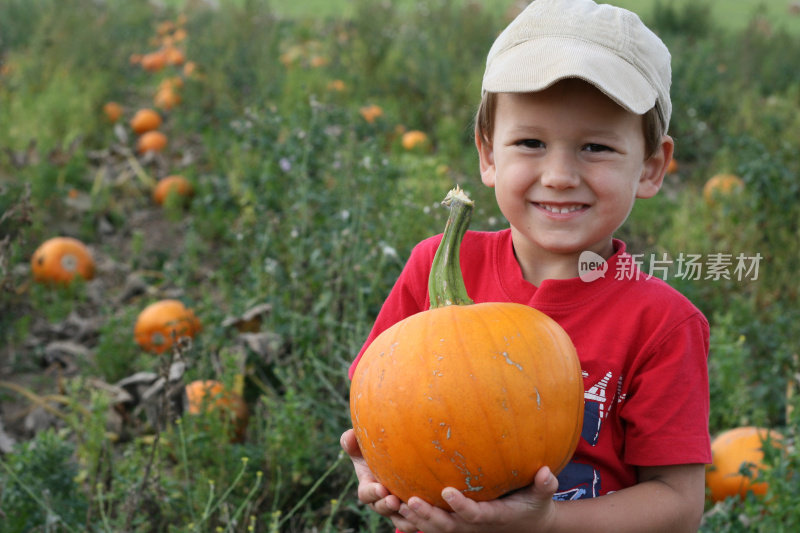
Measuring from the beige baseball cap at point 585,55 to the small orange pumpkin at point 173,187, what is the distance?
15.3ft

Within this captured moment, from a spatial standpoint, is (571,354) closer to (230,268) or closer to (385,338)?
(385,338)

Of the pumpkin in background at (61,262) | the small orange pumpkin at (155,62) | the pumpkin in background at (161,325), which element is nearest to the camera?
the pumpkin in background at (161,325)

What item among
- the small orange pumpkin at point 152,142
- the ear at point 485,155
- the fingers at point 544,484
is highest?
the ear at point 485,155

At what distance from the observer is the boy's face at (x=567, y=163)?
1.61 m

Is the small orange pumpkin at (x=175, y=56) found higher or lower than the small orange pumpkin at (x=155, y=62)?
higher

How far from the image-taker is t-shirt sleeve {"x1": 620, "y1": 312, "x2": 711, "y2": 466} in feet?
5.18

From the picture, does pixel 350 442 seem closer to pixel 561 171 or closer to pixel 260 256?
pixel 561 171

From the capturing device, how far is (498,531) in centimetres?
147

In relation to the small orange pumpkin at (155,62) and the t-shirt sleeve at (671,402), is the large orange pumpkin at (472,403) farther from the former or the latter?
the small orange pumpkin at (155,62)

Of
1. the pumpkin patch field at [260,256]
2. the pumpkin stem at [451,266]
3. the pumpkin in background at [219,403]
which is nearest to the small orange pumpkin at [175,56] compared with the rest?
the pumpkin patch field at [260,256]

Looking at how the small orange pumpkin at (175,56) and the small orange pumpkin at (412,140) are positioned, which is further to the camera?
the small orange pumpkin at (175,56)

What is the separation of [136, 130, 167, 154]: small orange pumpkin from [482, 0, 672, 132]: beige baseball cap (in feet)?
19.0

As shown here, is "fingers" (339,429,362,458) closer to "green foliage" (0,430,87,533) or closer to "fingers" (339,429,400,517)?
"fingers" (339,429,400,517)

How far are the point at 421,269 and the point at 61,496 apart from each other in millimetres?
1524
